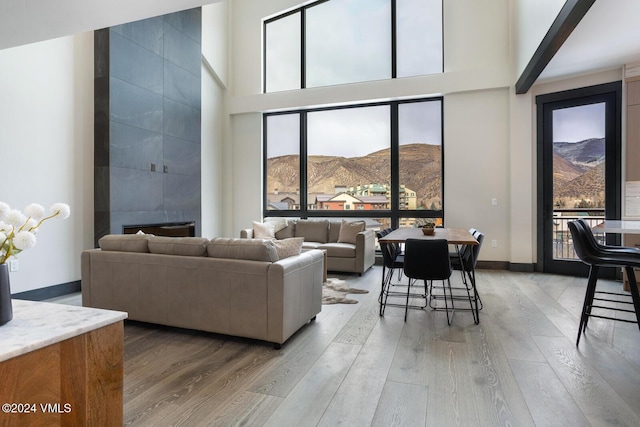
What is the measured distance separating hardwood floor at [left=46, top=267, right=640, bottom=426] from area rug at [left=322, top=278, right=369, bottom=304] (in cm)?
50

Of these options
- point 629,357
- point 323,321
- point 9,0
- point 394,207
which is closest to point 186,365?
point 323,321

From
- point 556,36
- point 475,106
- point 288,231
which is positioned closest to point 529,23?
point 556,36

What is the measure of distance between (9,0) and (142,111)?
251cm

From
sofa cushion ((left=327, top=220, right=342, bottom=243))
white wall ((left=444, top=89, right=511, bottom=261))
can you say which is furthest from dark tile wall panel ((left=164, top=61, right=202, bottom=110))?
white wall ((left=444, top=89, right=511, bottom=261))

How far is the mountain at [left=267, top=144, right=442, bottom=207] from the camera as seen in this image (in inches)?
239

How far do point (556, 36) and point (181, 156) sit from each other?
4.94m

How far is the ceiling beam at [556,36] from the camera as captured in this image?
296 centimetres

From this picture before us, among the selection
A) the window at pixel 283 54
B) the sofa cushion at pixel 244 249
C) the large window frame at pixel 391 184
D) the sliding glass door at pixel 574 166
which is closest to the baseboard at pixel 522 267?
the sliding glass door at pixel 574 166

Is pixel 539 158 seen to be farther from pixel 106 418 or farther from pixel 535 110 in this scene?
pixel 106 418

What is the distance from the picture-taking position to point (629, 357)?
2326 mm

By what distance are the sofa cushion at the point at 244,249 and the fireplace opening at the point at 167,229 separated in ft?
7.79

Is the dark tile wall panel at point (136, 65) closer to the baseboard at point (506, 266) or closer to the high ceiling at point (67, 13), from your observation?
the high ceiling at point (67, 13)

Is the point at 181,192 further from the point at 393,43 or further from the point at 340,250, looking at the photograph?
the point at 393,43

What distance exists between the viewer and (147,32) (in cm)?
483
